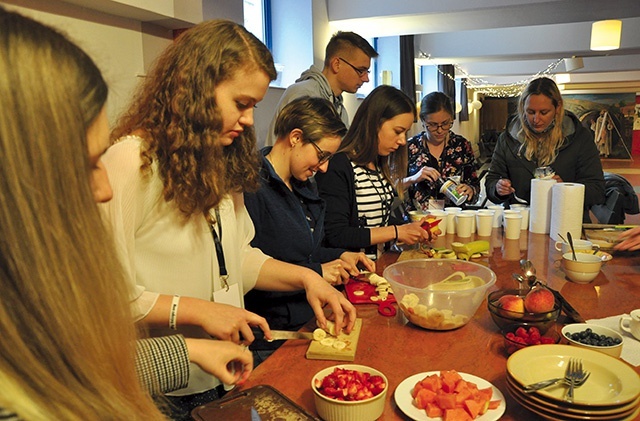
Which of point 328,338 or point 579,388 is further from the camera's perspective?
point 328,338

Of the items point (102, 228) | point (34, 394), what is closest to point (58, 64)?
point (102, 228)

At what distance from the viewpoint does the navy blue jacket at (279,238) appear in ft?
5.47

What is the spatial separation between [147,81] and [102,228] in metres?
0.82

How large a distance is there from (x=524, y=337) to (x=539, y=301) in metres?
0.11

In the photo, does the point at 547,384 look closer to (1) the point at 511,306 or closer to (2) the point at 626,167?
(1) the point at 511,306

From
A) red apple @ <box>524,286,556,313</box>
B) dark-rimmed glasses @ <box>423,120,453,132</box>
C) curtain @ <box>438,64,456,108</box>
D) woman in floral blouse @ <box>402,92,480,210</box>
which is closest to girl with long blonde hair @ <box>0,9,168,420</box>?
red apple @ <box>524,286,556,313</box>

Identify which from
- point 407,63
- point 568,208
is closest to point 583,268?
point 568,208

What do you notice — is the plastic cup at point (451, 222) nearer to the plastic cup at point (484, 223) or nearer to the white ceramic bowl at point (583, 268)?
the plastic cup at point (484, 223)

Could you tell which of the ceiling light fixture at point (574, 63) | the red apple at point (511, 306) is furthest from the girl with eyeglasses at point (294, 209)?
the ceiling light fixture at point (574, 63)

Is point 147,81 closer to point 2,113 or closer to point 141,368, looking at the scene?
point 141,368

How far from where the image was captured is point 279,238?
1.70m

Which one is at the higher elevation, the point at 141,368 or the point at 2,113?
the point at 2,113

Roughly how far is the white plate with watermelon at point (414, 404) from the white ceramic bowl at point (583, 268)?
84cm

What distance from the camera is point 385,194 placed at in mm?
2357
